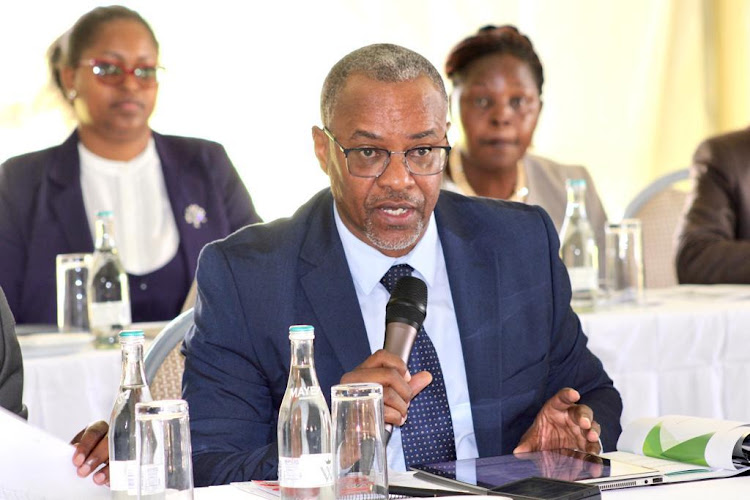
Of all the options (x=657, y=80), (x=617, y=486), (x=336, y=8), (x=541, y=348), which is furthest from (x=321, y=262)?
(x=657, y=80)

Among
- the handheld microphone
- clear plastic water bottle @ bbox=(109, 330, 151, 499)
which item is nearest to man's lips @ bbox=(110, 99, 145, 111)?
the handheld microphone

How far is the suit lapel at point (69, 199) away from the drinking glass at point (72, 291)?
89 centimetres

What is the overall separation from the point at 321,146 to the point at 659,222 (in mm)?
2566

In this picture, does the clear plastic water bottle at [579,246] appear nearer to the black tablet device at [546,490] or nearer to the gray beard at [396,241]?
the gray beard at [396,241]

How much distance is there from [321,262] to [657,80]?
4954mm

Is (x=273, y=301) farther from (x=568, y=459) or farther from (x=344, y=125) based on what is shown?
(x=568, y=459)

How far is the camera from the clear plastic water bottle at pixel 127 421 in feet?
4.73

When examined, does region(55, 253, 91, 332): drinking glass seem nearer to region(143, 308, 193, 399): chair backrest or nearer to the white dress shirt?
region(143, 308, 193, 399): chair backrest

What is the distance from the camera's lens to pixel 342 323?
6.74ft

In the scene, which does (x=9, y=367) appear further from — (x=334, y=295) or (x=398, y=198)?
(x=398, y=198)

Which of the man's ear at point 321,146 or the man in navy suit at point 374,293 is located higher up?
the man's ear at point 321,146

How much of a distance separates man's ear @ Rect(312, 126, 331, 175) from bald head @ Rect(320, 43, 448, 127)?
101 mm

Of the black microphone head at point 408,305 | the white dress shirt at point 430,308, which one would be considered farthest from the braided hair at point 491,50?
the black microphone head at point 408,305

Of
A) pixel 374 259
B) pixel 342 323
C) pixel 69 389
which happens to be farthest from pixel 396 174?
pixel 69 389
